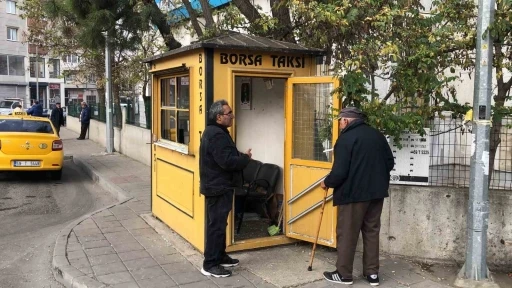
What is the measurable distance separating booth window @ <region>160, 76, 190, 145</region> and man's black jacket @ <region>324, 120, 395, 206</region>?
213 cm

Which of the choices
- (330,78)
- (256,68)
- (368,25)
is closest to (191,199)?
(256,68)

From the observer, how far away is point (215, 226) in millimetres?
4801

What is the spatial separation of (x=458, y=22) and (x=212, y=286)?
414 centimetres

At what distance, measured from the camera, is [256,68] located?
18.0ft

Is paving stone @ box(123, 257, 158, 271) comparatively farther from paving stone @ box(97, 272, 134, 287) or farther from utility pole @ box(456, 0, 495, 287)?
utility pole @ box(456, 0, 495, 287)

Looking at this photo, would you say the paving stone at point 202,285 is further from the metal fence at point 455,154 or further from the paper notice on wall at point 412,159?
the metal fence at point 455,154

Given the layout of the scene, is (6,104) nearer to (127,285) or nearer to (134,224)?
(134,224)

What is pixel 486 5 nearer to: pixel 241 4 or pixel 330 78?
pixel 330 78

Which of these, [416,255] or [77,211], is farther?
[77,211]

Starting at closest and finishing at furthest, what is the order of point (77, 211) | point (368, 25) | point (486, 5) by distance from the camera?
point (486, 5), point (368, 25), point (77, 211)

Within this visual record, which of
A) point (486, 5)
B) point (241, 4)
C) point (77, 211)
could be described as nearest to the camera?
point (486, 5)

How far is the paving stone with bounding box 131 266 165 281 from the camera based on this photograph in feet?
15.8

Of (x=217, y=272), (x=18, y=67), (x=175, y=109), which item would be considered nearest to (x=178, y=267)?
(x=217, y=272)

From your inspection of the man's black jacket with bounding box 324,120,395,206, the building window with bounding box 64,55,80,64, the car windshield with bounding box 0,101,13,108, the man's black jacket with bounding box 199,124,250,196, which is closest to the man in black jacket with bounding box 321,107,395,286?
the man's black jacket with bounding box 324,120,395,206
